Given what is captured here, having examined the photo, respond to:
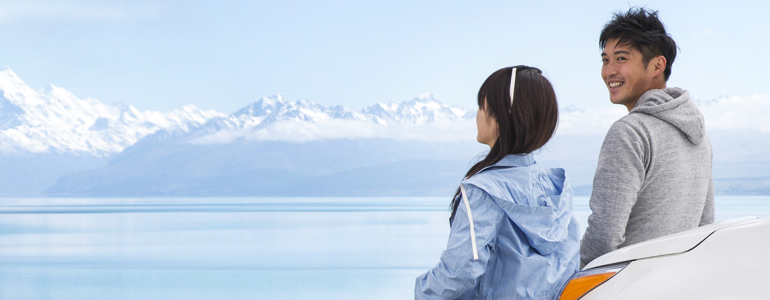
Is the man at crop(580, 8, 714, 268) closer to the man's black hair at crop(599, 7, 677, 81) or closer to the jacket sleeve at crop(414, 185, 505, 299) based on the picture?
the man's black hair at crop(599, 7, 677, 81)

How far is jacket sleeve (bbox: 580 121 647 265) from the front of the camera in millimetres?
1487

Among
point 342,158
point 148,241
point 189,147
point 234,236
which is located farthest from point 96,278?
point 189,147

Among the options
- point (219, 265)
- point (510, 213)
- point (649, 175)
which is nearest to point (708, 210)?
point (649, 175)

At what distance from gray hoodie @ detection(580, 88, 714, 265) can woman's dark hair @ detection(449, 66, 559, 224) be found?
247 mm

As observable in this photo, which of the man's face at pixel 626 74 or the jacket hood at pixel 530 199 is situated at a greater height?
the man's face at pixel 626 74

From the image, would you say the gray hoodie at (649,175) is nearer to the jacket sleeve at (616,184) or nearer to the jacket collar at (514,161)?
the jacket sleeve at (616,184)

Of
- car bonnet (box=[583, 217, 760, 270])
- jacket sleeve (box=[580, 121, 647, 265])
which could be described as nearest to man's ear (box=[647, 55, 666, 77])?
jacket sleeve (box=[580, 121, 647, 265])

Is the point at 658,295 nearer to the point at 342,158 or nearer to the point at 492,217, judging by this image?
the point at 492,217

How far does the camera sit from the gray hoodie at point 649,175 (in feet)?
4.90

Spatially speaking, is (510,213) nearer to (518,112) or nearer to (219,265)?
(518,112)

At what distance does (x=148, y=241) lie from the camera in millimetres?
15539

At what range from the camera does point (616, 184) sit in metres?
1.49

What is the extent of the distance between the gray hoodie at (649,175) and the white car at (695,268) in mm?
296

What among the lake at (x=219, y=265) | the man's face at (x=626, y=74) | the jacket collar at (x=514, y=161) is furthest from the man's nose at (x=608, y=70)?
the lake at (x=219, y=265)
